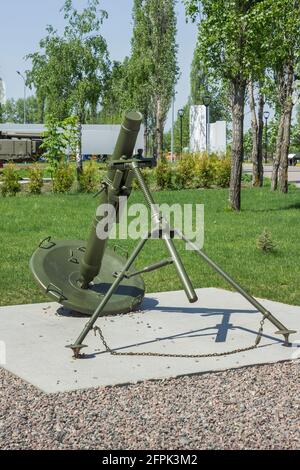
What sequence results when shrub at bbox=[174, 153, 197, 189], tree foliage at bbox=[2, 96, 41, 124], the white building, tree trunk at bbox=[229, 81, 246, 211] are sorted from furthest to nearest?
tree foliage at bbox=[2, 96, 41, 124] → the white building → shrub at bbox=[174, 153, 197, 189] → tree trunk at bbox=[229, 81, 246, 211]

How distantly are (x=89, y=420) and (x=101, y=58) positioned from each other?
1195 inches

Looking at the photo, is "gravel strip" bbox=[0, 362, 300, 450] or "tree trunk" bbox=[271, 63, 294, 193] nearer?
"gravel strip" bbox=[0, 362, 300, 450]

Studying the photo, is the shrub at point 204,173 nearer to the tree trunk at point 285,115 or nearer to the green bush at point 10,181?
the tree trunk at point 285,115

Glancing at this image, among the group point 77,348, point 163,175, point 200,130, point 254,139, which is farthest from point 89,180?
point 200,130

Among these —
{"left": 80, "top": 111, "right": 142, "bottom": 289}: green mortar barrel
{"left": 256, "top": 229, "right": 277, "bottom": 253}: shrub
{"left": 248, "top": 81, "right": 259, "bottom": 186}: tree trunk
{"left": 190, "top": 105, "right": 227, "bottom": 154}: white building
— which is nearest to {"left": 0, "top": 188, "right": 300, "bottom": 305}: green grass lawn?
{"left": 256, "top": 229, "right": 277, "bottom": 253}: shrub

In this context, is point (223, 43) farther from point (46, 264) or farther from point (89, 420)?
point (89, 420)

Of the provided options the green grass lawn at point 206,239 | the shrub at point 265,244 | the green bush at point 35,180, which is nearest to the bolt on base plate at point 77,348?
the green grass lawn at point 206,239

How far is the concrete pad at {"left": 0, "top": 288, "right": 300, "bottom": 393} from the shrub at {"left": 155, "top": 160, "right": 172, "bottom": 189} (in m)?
17.8

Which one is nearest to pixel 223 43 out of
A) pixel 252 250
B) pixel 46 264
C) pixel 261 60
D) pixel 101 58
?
pixel 261 60

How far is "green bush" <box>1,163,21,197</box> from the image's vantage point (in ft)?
71.5

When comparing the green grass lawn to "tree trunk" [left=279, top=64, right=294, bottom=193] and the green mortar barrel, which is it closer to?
"tree trunk" [left=279, top=64, right=294, bottom=193]

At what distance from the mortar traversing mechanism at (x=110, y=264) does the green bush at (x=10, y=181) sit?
47.5ft

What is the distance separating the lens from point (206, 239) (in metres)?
12.7

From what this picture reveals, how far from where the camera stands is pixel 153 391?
4.89 meters
